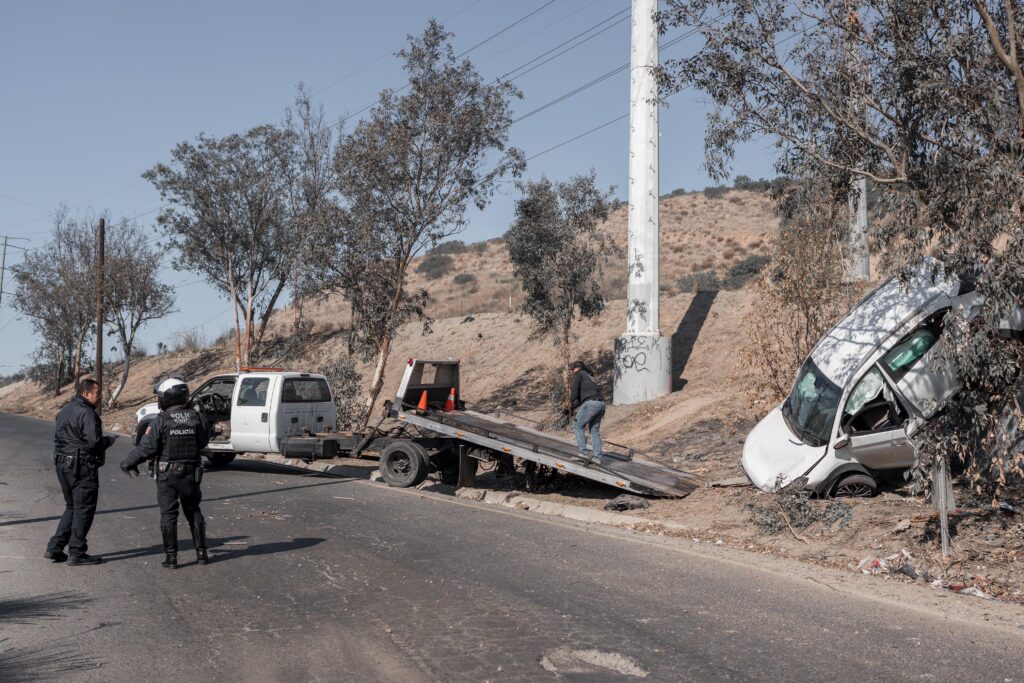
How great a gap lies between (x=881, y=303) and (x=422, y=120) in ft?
47.9

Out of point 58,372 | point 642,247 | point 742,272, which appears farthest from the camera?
point 58,372

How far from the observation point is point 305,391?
18.4 meters

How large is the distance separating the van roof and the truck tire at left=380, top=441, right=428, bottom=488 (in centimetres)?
652

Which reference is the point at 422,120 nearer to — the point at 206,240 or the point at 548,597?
the point at 206,240

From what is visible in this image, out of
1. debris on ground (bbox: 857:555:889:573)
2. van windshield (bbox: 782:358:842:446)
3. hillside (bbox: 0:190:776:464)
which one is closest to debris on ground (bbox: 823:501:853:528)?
debris on ground (bbox: 857:555:889:573)

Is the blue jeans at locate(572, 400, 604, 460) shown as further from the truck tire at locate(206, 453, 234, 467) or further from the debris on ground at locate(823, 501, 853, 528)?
the truck tire at locate(206, 453, 234, 467)

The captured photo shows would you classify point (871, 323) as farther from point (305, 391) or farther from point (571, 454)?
point (305, 391)

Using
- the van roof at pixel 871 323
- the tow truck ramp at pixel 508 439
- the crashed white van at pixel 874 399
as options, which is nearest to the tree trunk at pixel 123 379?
the tow truck ramp at pixel 508 439

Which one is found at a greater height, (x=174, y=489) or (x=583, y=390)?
(x=583, y=390)

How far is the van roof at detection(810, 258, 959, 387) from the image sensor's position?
492 inches

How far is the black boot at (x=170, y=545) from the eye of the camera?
354 inches

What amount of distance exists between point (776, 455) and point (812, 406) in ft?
2.83

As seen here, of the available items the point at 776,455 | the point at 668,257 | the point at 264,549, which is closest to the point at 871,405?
the point at 776,455

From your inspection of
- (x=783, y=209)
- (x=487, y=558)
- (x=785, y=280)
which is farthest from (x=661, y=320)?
(x=487, y=558)
